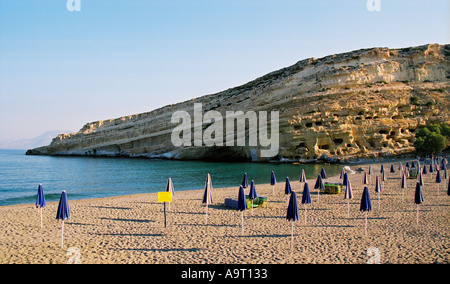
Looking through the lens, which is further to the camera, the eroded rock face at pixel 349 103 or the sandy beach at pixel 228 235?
the eroded rock face at pixel 349 103

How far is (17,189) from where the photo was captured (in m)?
28.2

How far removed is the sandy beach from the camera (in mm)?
8758

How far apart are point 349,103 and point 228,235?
140 feet

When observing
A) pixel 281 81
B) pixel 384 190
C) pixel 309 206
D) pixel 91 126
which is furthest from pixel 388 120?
pixel 91 126

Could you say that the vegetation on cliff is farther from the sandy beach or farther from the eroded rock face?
the sandy beach

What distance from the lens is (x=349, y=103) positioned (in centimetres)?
4806

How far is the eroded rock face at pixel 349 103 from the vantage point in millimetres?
46469

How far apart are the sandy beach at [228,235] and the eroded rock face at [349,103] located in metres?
30.6

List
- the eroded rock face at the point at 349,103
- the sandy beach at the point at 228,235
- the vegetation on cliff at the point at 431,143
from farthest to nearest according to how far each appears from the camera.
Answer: the eroded rock face at the point at 349,103 → the vegetation on cliff at the point at 431,143 → the sandy beach at the point at 228,235

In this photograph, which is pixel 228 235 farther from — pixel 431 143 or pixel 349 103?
pixel 349 103

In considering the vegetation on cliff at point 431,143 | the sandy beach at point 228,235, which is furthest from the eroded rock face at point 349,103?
the sandy beach at point 228,235

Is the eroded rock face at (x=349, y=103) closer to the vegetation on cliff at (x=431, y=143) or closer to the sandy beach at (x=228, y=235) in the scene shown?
the vegetation on cliff at (x=431, y=143)

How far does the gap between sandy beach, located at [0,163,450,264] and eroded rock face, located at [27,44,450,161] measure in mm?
30590

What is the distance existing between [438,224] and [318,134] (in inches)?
1378
